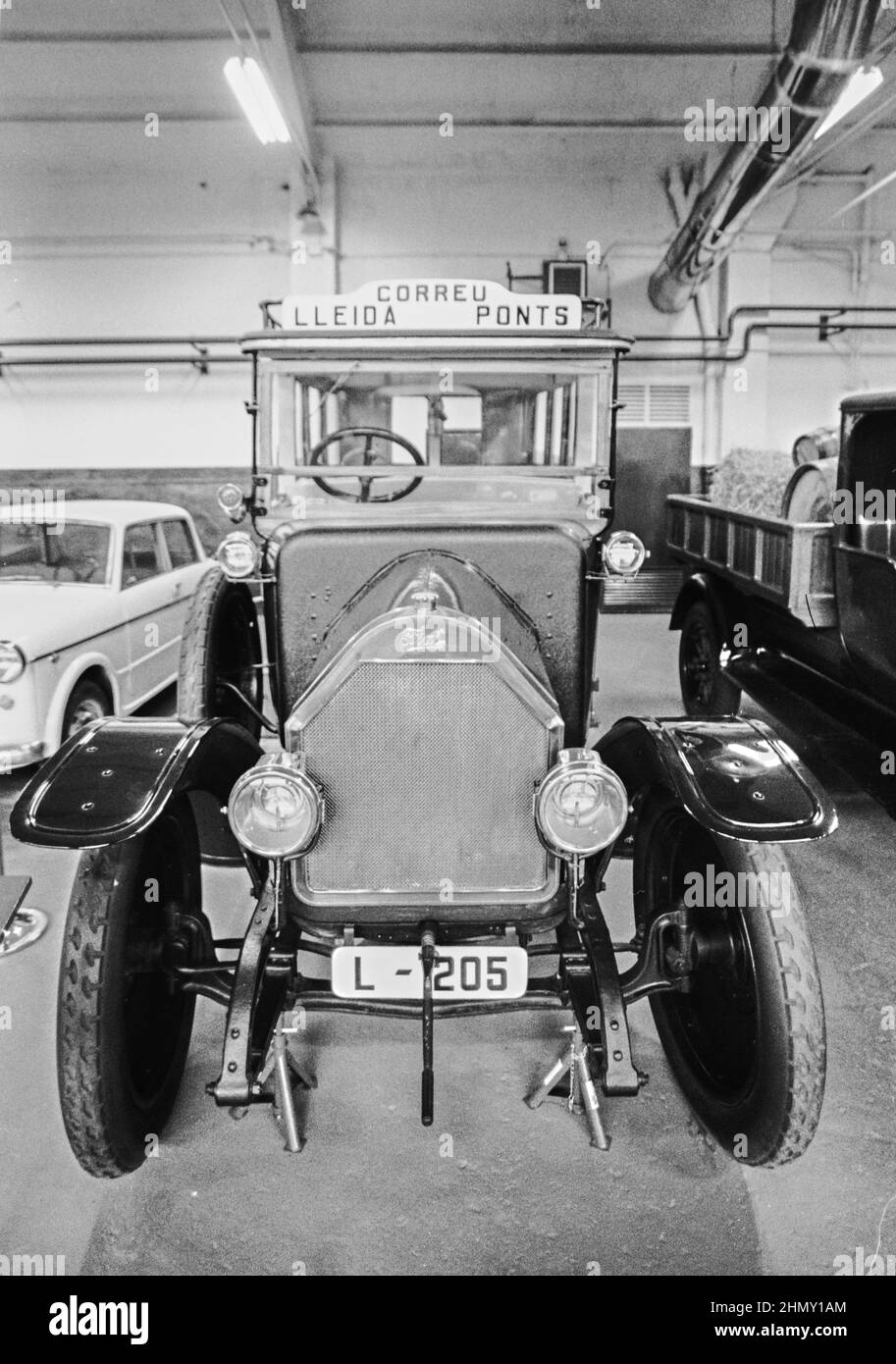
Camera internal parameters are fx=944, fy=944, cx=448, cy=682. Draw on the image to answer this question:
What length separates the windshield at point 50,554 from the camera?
502 cm

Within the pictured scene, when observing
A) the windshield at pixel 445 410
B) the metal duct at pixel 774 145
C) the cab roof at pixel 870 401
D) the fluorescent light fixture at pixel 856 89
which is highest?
the fluorescent light fixture at pixel 856 89

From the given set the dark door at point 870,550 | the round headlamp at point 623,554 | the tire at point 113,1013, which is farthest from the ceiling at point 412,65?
the tire at point 113,1013

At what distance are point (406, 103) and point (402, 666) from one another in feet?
28.7

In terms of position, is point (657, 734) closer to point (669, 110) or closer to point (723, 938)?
point (723, 938)

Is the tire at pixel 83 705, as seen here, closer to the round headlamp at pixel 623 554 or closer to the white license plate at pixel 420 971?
the round headlamp at pixel 623 554

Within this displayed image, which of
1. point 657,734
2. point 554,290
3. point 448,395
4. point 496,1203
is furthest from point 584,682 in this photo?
point 554,290

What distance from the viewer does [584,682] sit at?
2709 millimetres

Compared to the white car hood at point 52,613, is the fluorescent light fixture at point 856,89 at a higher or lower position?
higher

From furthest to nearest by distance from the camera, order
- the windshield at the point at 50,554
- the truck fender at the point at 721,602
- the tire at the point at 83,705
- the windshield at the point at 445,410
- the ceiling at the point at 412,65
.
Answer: the ceiling at the point at 412,65 < the truck fender at the point at 721,602 < the windshield at the point at 50,554 < the tire at the point at 83,705 < the windshield at the point at 445,410

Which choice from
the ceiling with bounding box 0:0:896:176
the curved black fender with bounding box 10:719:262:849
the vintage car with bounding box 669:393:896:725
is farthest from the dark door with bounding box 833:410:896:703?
the ceiling with bounding box 0:0:896:176

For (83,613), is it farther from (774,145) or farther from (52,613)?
(774,145)

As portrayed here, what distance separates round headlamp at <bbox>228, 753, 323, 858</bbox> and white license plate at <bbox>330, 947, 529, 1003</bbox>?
256 mm

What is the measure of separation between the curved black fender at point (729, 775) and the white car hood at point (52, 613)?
2.83m
